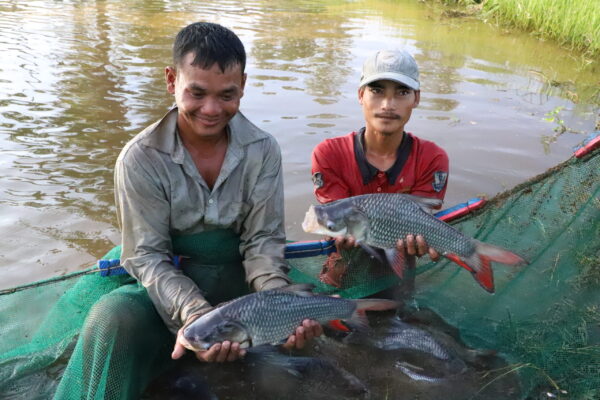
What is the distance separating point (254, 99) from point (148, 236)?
5439 millimetres

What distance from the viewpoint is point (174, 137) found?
297cm

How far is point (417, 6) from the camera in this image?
1788 centimetres

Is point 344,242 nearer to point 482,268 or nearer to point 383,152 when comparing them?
point 482,268

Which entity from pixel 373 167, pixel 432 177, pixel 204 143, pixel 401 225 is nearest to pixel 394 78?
pixel 373 167

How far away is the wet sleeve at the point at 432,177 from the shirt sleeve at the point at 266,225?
1.04m

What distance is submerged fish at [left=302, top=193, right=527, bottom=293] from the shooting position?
9.55 feet

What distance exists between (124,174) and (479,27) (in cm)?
1365

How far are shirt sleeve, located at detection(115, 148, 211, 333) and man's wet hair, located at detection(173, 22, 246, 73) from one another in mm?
561

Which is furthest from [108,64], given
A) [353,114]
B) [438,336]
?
[438,336]

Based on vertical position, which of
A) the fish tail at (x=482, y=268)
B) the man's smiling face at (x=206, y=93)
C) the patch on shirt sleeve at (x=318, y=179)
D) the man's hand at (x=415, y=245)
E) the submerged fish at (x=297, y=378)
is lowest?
the submerged fish at (x=297, y=378)

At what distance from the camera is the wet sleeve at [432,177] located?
3.70 meters

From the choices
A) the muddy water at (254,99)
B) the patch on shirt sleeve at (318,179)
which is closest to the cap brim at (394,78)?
the patch on shirt sleeve at (318,179)

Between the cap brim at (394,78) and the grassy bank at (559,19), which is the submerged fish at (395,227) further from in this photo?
the grassy bank at (559,19)

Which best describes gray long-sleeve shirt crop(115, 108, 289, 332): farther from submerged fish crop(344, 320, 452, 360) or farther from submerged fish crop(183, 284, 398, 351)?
submerged fish crop(344, 320, 452, 360)
